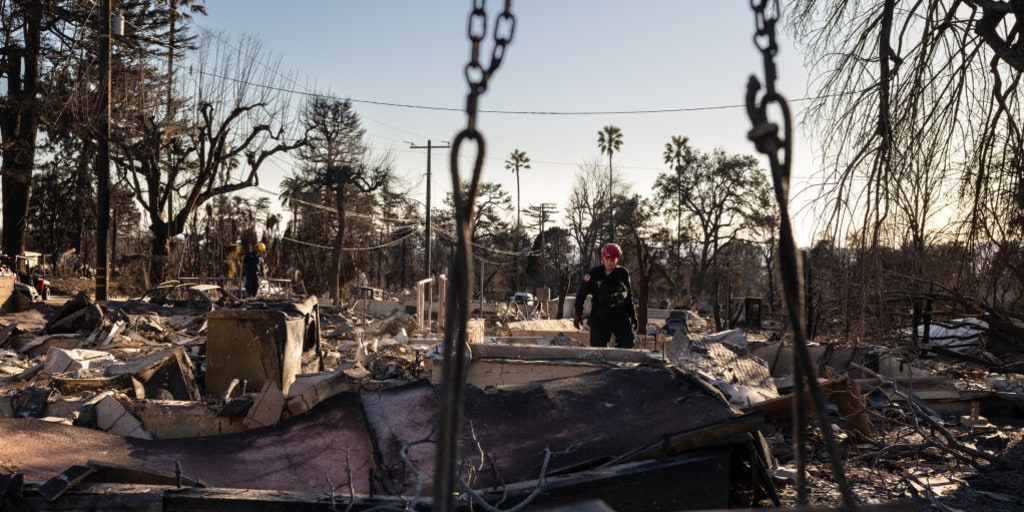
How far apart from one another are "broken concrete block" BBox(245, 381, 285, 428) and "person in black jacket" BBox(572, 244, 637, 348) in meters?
3.26

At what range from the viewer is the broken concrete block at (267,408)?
640cm

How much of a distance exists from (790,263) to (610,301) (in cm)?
656

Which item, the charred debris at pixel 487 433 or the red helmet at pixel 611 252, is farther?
the red helmet at pixel 611 252

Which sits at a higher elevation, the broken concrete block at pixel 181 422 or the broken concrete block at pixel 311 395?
the broken concrete block at pixel 311 395

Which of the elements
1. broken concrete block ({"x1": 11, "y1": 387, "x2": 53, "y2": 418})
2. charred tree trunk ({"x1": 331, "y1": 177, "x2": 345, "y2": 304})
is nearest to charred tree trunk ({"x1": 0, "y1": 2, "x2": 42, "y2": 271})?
charred tree trunk ({"x1": 331, "y1": 177, "x2": 345, "y2": 304})

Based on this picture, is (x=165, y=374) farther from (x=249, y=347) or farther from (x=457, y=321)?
(x=457, y=321)

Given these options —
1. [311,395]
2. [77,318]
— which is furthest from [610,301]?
[77,318]

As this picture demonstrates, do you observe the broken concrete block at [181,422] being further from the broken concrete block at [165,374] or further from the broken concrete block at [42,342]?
the broken concrete block at [42,342]

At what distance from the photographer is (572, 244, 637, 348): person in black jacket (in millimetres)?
8375

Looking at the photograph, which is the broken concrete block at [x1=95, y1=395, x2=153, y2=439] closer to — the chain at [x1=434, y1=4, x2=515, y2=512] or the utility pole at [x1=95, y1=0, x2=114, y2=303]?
the chain at [x1=434, y1=4, x2=515, y2=512]

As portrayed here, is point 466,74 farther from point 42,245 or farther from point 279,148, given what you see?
point 42,245

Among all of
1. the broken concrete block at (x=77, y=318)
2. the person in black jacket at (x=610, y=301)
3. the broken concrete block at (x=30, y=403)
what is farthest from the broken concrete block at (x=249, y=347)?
the broken concrete block at (x=77, y=318)

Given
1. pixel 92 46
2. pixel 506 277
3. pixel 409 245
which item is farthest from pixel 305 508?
pixel 409 245

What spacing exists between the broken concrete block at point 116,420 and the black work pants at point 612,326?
450 centimetres
